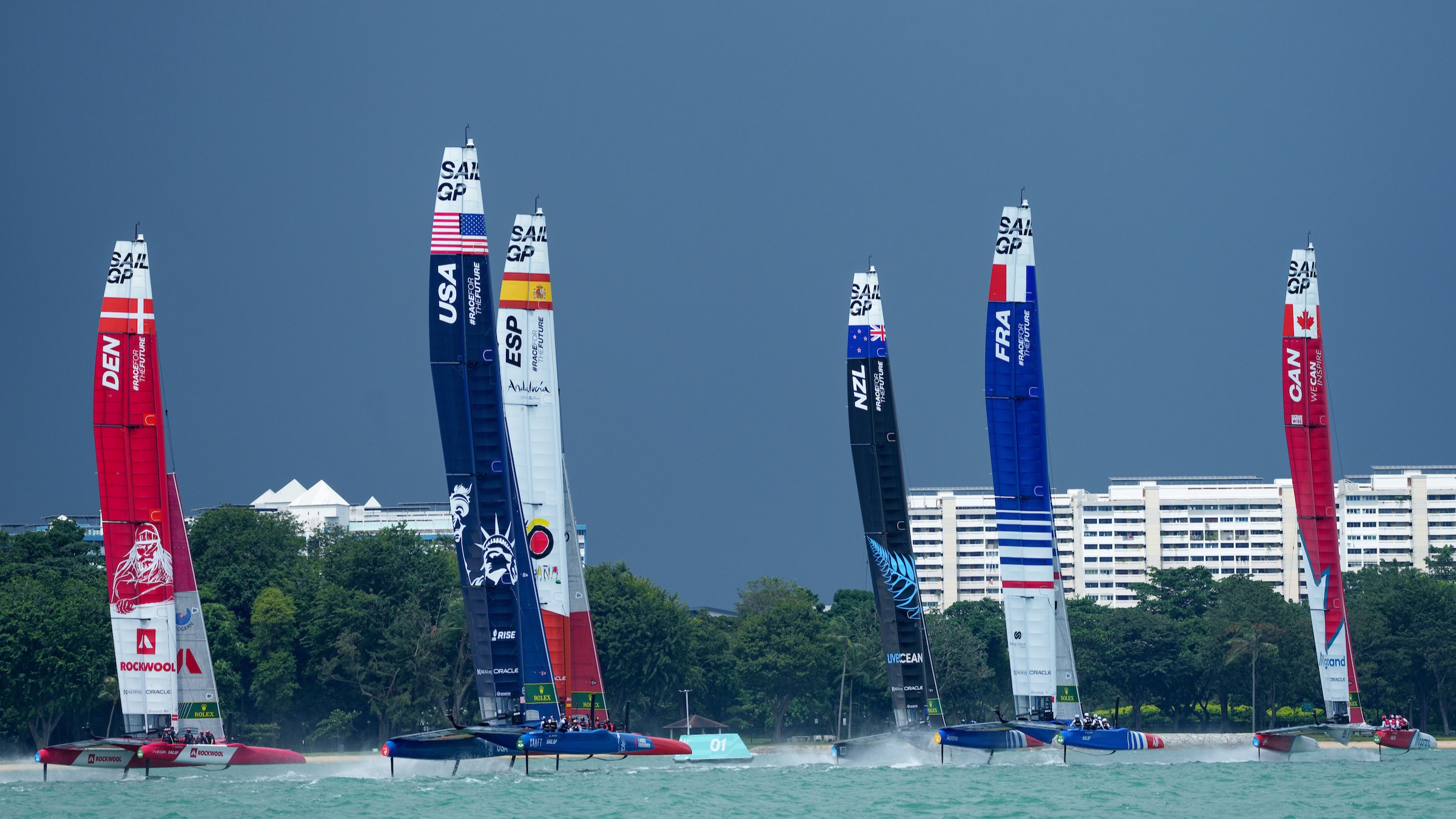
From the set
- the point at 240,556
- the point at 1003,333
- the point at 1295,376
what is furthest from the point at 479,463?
the point at 240,556

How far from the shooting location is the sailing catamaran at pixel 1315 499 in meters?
56.6

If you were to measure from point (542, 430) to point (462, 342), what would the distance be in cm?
415

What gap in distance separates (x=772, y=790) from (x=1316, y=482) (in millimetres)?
24191

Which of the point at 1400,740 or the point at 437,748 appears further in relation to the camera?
the point at 1400,740

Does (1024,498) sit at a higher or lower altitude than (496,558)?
higher

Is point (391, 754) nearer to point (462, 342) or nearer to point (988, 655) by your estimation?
point (462, 342)

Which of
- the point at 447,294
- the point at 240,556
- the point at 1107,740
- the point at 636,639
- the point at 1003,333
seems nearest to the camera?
the point at 447,294

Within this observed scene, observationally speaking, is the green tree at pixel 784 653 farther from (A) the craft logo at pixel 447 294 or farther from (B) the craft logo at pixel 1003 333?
(A) the craft logo at pixel 447 294

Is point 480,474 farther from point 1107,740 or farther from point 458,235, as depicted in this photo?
point 1107,740

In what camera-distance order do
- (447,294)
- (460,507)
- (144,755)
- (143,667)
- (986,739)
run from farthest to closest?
(986,739)
(143,667)
(460,507)
(447,294)
(144,755)

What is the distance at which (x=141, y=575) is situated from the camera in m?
46.8

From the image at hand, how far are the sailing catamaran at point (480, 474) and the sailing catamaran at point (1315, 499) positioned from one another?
24.0 meters

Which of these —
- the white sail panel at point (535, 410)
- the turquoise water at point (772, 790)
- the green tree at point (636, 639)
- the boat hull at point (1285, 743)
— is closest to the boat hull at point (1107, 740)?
the turquoise water at point (772, 790)

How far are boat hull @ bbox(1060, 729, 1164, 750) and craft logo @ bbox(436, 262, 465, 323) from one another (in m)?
20.6
